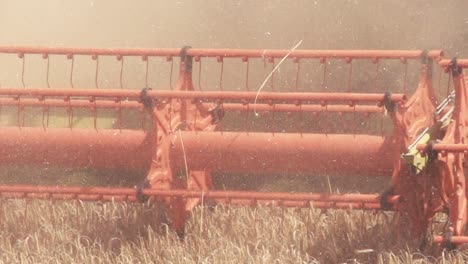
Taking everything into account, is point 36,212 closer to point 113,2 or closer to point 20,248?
point 20,248

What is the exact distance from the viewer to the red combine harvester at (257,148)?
4578 millimetres

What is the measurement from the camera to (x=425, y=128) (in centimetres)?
493

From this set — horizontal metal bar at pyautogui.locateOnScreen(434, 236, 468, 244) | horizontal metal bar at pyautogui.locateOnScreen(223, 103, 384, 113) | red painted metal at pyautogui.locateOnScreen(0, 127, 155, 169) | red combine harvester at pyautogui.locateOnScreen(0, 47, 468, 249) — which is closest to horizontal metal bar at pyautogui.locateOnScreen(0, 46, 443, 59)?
red combine harvester at pyautogui.locateOnScreen(0, 47, 468, 249)

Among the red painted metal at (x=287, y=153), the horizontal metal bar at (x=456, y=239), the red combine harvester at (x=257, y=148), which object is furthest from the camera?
the red painted metal at (x=287, y=153)

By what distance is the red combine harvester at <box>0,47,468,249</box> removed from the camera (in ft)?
15.0

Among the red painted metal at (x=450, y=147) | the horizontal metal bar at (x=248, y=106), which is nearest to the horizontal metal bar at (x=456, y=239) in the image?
the red painted metal at (x=450, y=147)

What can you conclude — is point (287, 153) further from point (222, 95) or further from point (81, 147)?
point (81, 147)

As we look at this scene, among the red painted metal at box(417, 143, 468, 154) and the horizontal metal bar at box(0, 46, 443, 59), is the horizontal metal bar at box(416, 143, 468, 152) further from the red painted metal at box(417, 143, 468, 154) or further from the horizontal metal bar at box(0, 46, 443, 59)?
the horizontal metal bar at box(0, 46, 443, 59)

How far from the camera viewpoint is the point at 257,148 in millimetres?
4984

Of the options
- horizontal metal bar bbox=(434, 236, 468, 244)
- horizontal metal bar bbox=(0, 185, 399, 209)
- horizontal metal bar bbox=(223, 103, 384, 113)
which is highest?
horizontal metal bar bbox=(223, 103, 384, 113)

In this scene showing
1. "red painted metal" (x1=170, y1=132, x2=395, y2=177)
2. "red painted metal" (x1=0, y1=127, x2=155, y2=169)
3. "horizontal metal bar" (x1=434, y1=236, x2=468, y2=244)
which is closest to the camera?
"horizontal metal bar" (x1=434, y1=236, x2=468, y2=244)

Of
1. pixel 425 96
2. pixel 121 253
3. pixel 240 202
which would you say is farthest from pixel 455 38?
pixel 121 253

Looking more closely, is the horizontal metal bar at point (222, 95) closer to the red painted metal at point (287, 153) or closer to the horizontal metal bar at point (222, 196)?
the red painted metal at point (287, 153)

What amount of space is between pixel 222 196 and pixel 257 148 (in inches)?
14.5
